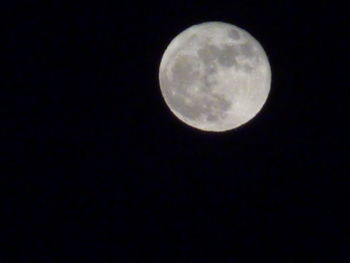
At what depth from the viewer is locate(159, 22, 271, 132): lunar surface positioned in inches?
463

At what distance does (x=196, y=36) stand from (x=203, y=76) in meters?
0.74

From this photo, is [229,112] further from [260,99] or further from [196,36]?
[196,36]

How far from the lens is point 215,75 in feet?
38.4

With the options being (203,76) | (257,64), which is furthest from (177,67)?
(257,64)

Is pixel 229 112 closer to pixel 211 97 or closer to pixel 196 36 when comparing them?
pixel 211 97

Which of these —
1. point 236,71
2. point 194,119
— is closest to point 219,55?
point 236,71

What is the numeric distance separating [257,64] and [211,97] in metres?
0.89

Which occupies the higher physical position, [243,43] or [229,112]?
[243,43]

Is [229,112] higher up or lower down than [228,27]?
lower down

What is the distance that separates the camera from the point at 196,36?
39.6 feet

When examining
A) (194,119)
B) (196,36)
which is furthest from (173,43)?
(194,119)

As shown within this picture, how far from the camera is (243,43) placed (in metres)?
12.1

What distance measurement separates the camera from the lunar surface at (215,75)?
38.6 feet

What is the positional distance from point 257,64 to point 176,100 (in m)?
1.37
